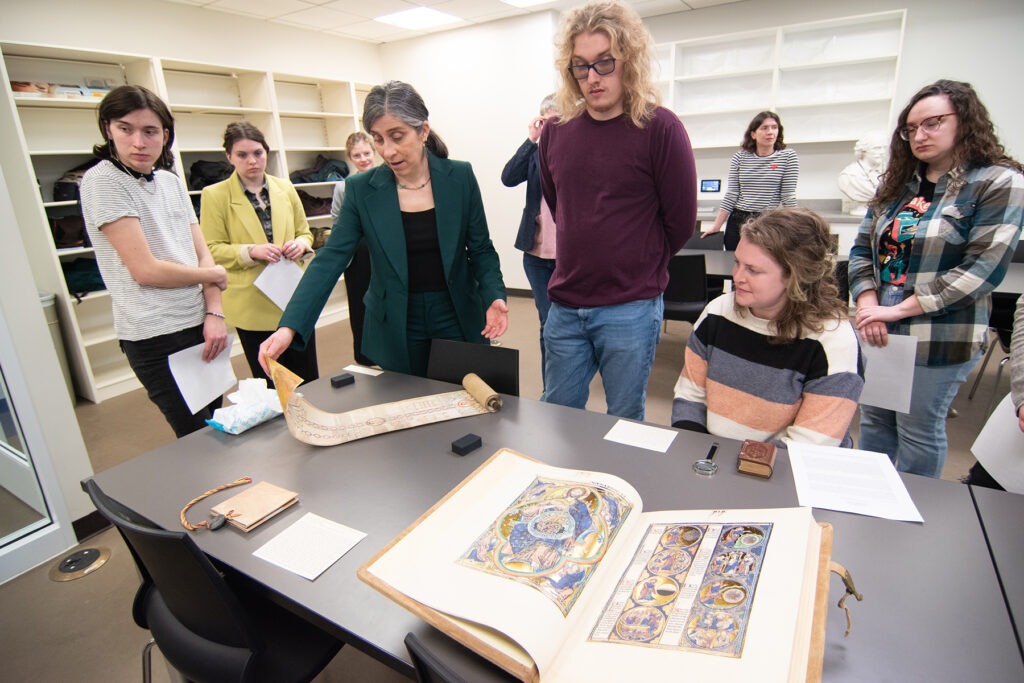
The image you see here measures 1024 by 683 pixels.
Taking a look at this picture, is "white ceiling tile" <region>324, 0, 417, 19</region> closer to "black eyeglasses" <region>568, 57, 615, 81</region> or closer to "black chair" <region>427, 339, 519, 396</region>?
"black eyeglasses" <region>568, 57, 615, 81</region>

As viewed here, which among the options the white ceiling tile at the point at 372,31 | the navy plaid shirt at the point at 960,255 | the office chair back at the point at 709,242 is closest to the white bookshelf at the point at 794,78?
the office chair back at the point at 709,242

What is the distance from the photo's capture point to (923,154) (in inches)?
62.2

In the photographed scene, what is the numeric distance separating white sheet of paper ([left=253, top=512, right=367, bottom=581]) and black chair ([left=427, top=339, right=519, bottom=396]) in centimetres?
63

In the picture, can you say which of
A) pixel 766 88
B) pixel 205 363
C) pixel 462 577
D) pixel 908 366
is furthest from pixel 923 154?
pixel 766 88

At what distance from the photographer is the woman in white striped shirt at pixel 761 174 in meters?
3.56

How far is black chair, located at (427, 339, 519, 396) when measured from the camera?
1.48 metres

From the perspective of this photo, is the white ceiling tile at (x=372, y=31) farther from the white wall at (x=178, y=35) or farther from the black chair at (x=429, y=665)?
the black chair at (x=429, y=665)

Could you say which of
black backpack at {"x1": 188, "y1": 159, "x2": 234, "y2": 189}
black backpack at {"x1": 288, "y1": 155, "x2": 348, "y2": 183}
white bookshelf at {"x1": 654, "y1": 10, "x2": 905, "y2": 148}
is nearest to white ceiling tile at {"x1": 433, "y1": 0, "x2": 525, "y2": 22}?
white bookshelf at {"x1": 654, "y1": 10, "x2": 905, "y2": 148}

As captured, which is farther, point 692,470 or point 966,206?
point 966,206

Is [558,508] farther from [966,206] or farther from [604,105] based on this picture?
[966,206]

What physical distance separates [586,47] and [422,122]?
49 centimetres

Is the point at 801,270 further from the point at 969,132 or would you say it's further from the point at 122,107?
the point at 122,107

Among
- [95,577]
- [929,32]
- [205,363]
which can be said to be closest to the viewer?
[205,363]

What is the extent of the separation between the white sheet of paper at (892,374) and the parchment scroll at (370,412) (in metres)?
1.06
